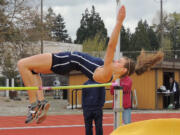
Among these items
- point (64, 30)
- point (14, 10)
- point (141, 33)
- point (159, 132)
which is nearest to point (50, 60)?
point (159, 132)

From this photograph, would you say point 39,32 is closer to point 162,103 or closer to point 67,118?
point 162,103

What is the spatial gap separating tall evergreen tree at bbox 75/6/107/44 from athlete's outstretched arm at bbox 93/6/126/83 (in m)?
54.0

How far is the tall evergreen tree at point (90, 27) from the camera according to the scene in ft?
198

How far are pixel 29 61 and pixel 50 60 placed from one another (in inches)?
10.7

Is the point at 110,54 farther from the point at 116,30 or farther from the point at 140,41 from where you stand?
the point at 140,41

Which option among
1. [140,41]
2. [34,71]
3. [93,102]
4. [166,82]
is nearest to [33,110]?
[34,71]

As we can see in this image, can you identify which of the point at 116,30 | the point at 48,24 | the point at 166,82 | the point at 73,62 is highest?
the point at 48,24

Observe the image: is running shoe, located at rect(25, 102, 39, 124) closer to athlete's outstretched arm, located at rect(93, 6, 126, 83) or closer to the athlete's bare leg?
the athlete's bare leg

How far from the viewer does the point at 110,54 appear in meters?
4.54

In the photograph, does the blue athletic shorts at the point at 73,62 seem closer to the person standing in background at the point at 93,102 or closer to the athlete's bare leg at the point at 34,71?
the athlete's bare leg at the point at 34,71

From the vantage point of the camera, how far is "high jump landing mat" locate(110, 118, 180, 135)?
4.15m

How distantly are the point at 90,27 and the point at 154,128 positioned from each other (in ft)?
191

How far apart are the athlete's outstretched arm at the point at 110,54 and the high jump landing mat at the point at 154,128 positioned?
73cm

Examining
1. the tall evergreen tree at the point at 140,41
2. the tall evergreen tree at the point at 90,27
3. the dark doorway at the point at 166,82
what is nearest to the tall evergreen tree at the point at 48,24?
the dark doorway at the point at 166,82
